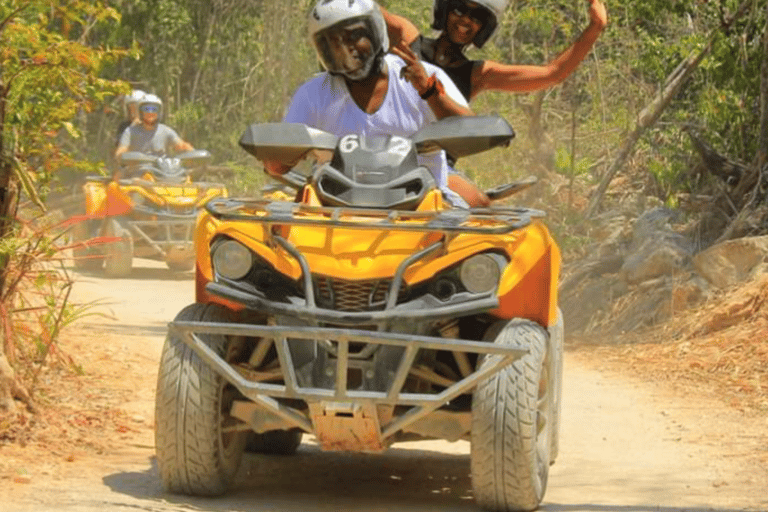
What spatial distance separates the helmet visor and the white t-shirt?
6.7 inches

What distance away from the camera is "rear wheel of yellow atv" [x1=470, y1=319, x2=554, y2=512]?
616 cm

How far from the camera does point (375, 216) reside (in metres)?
6.53

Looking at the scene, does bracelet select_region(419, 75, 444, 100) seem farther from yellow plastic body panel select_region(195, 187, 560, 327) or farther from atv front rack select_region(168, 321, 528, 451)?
atv front rack select_region(168, 321, 528, 451)

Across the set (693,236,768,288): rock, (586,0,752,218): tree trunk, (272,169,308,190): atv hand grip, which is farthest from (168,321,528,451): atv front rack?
(586,0,752,218): tree trunk

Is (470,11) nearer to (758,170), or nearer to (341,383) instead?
(341,383)

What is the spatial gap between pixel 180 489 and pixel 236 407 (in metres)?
0.39

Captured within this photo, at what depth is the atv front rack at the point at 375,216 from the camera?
6.22 meters

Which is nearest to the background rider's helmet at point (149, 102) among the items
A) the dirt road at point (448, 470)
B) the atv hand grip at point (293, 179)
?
the dirt road at point (448, 470)

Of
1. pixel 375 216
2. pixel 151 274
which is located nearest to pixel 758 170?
pixel 375 216

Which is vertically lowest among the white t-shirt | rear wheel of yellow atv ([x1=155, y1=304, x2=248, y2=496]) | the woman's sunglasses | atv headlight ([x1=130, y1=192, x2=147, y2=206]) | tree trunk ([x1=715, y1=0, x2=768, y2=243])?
atv headlight ([x1=130, y1=192, x2=147, y2=206])

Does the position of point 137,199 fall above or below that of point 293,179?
below

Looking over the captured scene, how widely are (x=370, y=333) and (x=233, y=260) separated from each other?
0.78 meters

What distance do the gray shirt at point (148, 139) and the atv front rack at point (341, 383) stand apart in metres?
14.4

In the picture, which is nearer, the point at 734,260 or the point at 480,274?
the point at 480,274
